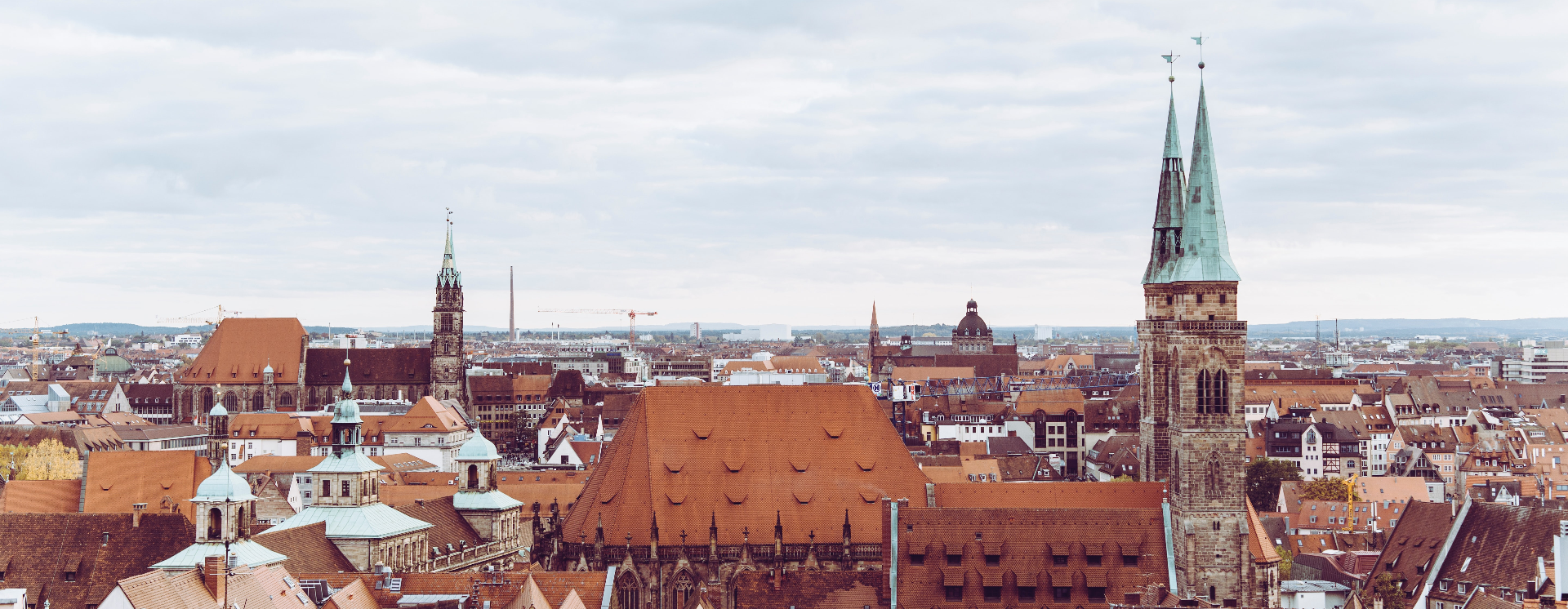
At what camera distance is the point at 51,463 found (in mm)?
136875

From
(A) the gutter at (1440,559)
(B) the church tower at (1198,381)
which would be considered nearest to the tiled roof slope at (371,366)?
(B) the church tower at (1198,381)

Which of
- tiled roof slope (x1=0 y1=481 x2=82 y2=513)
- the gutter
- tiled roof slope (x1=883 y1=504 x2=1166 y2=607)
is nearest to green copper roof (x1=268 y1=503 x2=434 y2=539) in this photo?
tiled roof slope (x1=0 y1=481 x2=82 y2=513)

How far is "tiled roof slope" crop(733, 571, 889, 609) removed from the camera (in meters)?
69.3

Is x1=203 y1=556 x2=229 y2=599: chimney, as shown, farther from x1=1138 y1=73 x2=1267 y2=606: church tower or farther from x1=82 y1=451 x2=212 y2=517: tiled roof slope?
x1=82 y1=451 x2=212 y2=517: tiled roof slope

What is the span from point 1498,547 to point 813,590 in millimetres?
37593

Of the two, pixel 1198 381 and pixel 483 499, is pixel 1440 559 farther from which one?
pixel 483 499

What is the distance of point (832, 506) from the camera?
75.7m

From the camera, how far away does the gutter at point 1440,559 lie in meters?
83.7

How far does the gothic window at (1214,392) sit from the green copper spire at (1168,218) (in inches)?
267

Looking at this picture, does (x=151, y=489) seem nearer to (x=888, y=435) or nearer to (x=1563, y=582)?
(x=888, y=435)

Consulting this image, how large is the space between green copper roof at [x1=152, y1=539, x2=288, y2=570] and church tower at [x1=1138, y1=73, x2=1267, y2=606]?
3952cm

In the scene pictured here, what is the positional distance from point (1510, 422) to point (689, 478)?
5628 inches

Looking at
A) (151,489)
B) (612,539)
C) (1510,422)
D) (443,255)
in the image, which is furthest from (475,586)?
(1510,422)

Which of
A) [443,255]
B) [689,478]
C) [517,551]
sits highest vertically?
[443,255]
